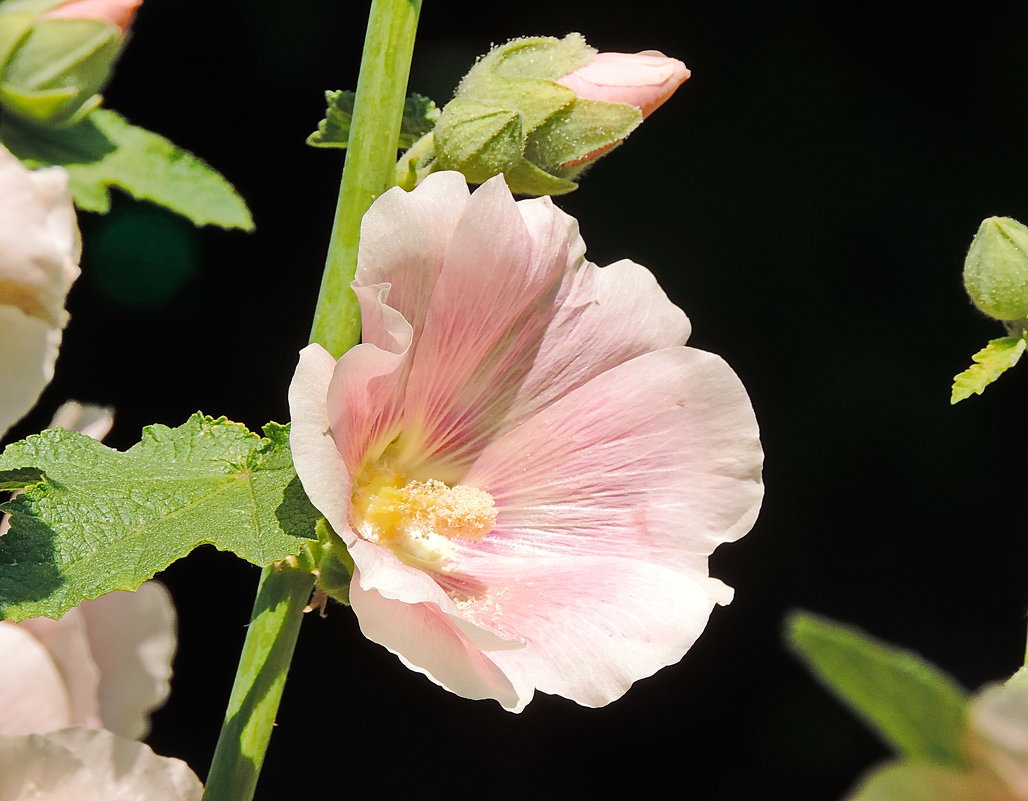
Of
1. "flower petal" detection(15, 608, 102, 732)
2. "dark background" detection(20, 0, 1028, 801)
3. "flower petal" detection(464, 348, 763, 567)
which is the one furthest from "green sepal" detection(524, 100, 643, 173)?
"dark background" detection(20, 0, 1028, 801)

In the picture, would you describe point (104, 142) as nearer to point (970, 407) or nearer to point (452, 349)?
point (452, 349)

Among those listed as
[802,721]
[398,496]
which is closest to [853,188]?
[802,721]

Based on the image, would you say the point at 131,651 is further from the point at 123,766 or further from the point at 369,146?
the point at 369,146

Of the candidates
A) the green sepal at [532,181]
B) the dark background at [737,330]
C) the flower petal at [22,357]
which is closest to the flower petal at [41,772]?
the flower petal at [22,357]

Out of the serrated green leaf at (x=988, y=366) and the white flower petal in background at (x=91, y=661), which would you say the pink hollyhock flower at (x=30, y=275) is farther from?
the serrated green leaf at (x=988, y=366)

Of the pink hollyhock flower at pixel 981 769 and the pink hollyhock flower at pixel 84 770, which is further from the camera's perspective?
the pink hollyhock flower at pixel 84 770

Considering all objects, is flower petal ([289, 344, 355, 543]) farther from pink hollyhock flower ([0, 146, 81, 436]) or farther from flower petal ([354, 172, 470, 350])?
pink hollyhock flower ([0, 146, 81, 436])

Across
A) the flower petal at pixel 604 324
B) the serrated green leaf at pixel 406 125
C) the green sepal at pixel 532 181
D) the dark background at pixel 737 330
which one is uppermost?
the green sepal at pixel 532 181

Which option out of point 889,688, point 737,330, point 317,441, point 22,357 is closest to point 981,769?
point 889,688
